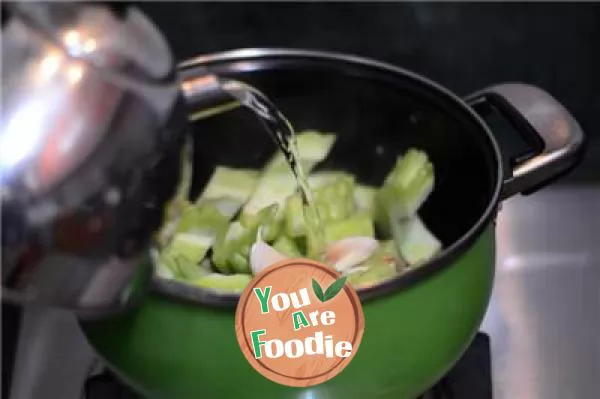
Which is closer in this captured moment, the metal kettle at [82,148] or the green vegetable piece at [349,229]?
the metal kettle at [82,148]

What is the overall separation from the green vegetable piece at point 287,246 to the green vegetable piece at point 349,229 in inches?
1.2

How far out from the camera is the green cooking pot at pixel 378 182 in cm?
58

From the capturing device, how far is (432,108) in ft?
2.53

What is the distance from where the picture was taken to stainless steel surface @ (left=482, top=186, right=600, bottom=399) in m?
0.77

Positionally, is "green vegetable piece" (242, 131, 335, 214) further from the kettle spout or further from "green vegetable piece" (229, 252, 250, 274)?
the kettle spout

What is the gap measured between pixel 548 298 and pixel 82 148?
515mm

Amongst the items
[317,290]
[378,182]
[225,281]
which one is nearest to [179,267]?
[225,281]

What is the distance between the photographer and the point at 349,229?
76cm

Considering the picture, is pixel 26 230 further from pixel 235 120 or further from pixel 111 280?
pixel 235 120

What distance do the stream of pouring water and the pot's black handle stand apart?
0.14 metres

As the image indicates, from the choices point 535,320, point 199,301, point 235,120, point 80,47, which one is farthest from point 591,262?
point 80,47

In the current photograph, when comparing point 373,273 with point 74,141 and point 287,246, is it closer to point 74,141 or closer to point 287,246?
point 287,246

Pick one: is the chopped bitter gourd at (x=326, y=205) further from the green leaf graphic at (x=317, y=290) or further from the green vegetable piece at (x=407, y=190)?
the green leaf graphic at (x=317, y=290)

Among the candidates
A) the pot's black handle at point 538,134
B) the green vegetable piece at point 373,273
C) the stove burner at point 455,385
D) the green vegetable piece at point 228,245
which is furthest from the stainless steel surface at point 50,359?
the pot's black handle at point 538,134
